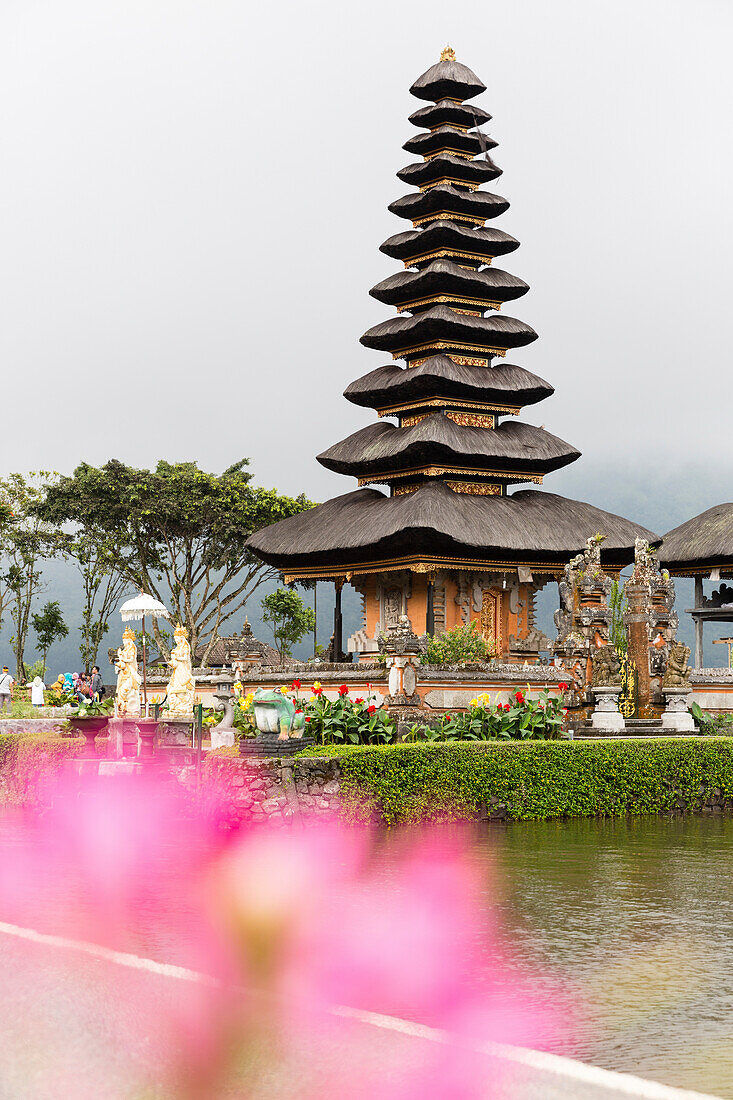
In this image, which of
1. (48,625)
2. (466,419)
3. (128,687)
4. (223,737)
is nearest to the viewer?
(223,737)

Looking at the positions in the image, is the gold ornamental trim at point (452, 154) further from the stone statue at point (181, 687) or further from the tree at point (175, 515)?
the stone statue at point (181, 687)

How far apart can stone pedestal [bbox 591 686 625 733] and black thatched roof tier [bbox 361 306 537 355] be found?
18.8 meters

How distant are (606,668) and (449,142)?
25.2 m

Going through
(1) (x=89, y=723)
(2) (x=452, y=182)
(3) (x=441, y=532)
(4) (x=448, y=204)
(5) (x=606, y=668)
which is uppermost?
(2) (x=452, y=182)

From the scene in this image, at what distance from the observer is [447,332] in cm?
4112

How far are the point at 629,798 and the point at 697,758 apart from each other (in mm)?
1622

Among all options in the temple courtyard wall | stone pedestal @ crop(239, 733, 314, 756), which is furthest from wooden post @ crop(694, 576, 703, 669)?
stone pedestal @ crop(239, 733, 314, 756)

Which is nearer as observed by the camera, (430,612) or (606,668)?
(606,668)

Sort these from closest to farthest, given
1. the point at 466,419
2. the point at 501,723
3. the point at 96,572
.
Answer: the point at 501,723 < the point at 466,419 < the point at 96,572

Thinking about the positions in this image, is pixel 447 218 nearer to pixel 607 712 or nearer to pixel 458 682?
pixel 458 682

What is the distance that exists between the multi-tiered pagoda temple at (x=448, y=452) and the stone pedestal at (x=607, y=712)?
36.7 feet

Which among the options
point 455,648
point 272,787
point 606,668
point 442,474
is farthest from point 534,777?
point 442,474

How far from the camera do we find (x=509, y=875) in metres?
14.3

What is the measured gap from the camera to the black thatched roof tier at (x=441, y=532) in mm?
36219
